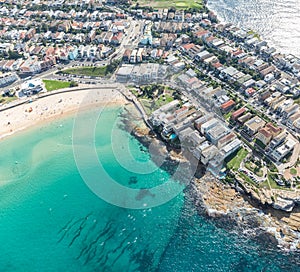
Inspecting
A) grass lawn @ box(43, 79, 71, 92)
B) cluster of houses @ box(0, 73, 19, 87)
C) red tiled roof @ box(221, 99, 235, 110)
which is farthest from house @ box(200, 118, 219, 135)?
cluster of houses @ box(0, 73, 19, 87)

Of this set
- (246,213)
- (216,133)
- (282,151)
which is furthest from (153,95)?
(246,213)

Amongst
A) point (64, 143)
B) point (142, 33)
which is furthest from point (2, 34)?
point (64, 143)

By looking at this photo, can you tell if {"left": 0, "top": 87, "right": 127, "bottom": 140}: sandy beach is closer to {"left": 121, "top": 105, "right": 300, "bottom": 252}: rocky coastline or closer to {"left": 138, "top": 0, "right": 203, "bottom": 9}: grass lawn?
{"left": 121, "top": 105, "right": 300, "bottom": 252}: rocky coastline

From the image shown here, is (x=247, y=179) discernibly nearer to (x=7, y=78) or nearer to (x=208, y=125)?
(x=208, y=125)

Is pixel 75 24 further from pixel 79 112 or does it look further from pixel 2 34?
pixel 79 112

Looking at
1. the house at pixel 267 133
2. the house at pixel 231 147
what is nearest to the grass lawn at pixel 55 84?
the house at pixel 231 147

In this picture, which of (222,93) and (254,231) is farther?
(222,93)
